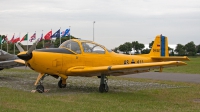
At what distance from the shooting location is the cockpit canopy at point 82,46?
11969 millimetres

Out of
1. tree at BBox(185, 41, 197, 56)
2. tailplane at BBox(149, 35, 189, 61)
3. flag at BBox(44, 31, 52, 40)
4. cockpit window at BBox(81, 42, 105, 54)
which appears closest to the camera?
cockpit window at BBox(81, 42, 105, 54)

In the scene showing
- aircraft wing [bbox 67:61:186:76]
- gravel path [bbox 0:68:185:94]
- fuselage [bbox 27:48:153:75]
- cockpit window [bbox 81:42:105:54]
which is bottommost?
gravel path [bbox 0:68:185:94]

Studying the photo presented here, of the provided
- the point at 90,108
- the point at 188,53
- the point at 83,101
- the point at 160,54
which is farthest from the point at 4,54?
the point at 188,53

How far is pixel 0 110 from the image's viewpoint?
24.2 feet

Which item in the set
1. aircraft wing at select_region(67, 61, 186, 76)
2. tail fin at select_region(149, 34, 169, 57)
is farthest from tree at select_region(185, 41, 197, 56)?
aircraft wing at select_region(67, 61, 186, 76)

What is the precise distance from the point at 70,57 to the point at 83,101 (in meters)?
2.95

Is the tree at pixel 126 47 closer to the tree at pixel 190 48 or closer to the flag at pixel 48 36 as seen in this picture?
the tree at pixel 190 48

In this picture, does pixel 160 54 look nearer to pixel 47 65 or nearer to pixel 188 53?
pixel 47 65

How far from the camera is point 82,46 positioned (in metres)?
12.1

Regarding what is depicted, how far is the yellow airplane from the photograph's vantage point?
1099 cm

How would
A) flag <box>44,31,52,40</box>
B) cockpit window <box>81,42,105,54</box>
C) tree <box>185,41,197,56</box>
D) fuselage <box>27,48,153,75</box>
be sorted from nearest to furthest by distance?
fuselage <box>27,48,153,75</box>
cockpit window <box>81,42,105,54</box>
flag <box>44,31,52,40</box>
tree <box>185,41,197,56</box>

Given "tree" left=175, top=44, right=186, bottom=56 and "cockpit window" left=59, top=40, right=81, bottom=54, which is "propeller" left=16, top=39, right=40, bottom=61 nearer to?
"cockpit window" left=59, top=40, right=81, bottom=54

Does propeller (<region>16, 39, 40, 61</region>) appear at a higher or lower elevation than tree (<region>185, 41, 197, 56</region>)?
lower

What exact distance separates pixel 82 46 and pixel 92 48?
0.51m
